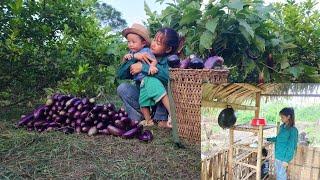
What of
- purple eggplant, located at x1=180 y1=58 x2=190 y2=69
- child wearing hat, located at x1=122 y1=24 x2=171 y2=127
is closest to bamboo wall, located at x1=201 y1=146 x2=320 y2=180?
purple eggplant, located at x1=180 y1=58 x2=190 y2=69

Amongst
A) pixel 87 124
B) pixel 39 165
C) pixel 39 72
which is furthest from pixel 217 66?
pixel 39 72

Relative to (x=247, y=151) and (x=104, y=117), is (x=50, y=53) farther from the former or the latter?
(x=247, y=151)

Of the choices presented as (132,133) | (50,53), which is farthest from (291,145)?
(50,53)

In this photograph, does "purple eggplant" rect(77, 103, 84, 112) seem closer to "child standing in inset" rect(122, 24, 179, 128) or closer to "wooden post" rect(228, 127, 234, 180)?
"child standing in inset" rect(122, 24, 179, 128)

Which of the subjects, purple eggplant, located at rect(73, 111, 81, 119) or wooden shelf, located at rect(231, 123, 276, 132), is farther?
purple eggplant, located at rect(73, 111, 81, 119)

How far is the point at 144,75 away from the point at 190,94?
1.01 ft

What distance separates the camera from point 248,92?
5.28 feet

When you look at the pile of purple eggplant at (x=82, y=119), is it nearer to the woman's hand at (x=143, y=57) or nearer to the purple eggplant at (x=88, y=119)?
the purple eggplant at (x=88, y=119)

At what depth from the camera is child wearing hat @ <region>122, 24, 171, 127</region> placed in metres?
2.04

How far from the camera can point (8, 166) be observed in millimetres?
1691

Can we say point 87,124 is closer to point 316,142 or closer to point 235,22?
point 235,22

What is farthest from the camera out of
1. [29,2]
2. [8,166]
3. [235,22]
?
[29,2]

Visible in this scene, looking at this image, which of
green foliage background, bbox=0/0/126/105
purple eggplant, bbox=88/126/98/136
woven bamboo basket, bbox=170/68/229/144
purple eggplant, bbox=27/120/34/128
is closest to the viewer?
woven bamboo basket, bbox=170/68/229/144

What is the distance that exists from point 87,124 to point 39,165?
0.41 metres
